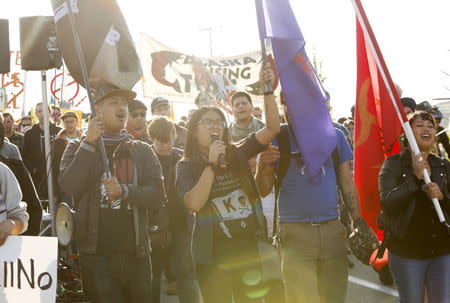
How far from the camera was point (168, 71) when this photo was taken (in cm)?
1514

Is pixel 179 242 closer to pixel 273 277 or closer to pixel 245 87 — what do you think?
pixel 273 277

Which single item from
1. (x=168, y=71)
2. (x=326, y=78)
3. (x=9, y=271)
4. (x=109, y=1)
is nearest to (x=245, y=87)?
(x=168, y=71)

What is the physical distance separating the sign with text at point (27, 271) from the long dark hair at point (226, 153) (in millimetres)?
1260

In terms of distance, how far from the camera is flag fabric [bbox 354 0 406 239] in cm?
527

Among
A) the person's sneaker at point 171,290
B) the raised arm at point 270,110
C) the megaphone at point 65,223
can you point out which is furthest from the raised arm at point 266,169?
the person's sneaker at point 171,290

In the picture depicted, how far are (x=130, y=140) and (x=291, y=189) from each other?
121 centimetres

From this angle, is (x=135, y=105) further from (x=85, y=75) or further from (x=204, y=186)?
(x=204, y=186)

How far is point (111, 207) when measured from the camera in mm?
4359

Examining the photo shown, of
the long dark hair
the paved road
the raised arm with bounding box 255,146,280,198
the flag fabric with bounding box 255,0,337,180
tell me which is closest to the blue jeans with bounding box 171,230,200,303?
the paved road

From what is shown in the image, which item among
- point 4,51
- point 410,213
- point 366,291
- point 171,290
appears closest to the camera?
point 410,213

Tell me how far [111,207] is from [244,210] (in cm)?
89

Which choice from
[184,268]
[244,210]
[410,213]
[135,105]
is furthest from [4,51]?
[410,213]

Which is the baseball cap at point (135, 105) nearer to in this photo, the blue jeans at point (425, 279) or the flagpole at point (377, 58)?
the flagpole at point (377, 58)

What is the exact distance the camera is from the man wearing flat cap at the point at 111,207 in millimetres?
4293
